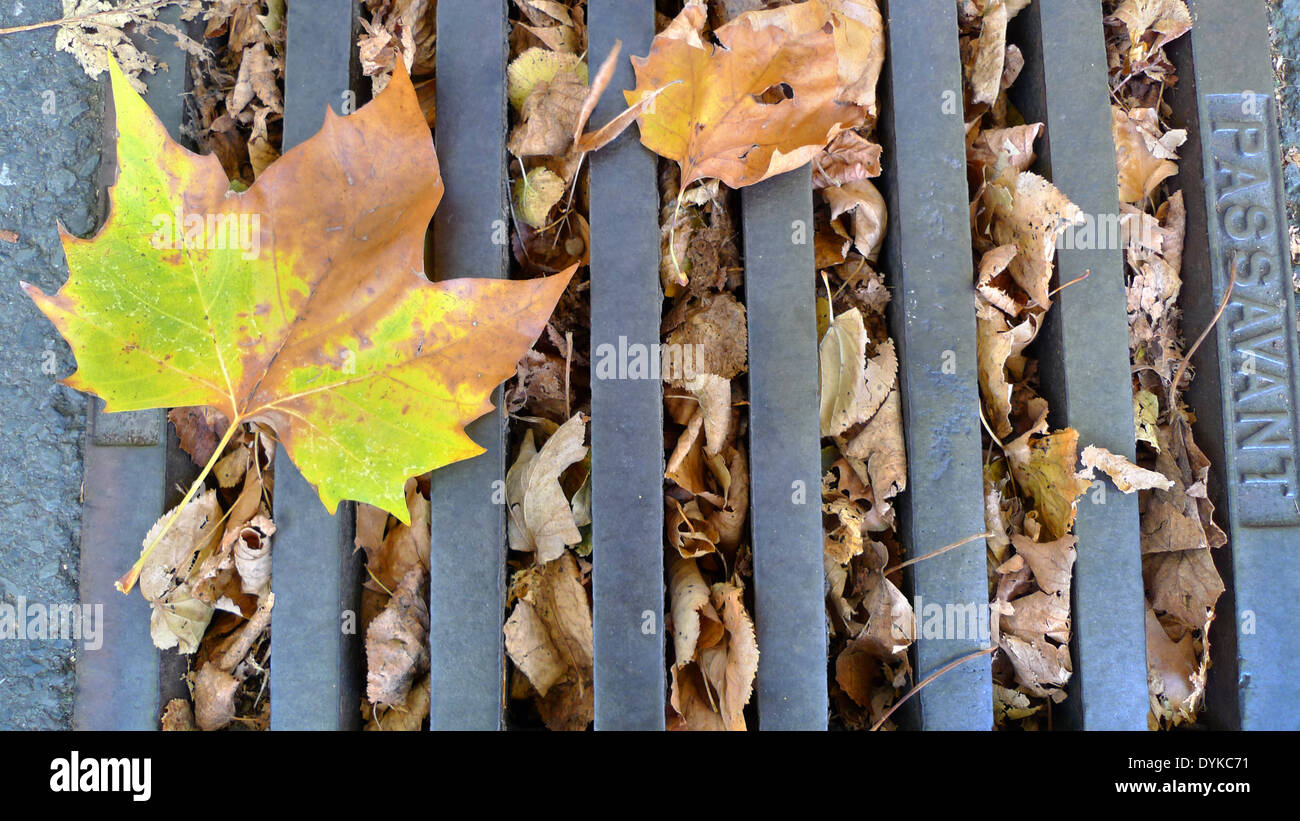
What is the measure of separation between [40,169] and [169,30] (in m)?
0.46

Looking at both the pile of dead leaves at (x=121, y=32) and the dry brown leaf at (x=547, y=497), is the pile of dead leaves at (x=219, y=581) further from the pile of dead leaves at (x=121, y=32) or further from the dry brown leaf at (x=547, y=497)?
the pile of dead leaves at (x=121, y=32)

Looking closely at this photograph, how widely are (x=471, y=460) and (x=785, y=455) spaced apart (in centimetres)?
69

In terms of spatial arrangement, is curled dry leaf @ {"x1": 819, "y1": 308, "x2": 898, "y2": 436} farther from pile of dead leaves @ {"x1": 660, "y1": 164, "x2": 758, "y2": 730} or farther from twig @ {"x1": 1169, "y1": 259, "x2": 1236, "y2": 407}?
twig @ {"x1": 1169, "y1": 259, "x2": 1236, "y2": 407}

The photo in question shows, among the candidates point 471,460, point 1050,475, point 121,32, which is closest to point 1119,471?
point 1050,475

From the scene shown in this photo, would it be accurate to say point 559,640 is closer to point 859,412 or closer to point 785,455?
point 785,455

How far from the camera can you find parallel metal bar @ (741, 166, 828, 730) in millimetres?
1706

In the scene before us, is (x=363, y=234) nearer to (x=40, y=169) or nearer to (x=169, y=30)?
(x=169, y=30)

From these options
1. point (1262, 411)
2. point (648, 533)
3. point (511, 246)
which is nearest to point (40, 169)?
point (511, 246)

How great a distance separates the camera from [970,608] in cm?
174

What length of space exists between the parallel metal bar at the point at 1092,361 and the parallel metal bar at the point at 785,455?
58cm

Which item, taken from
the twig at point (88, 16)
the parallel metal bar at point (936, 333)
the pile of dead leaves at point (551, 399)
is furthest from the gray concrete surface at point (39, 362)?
the parallel metal bar at point (936, 333)

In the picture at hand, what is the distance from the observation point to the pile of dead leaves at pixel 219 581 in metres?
1.75

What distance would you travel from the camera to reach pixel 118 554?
1.75 m

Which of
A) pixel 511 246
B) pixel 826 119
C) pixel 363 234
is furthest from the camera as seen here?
pixel 511 246
